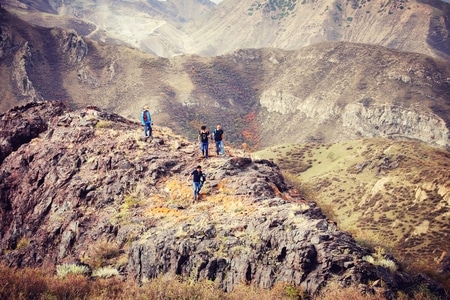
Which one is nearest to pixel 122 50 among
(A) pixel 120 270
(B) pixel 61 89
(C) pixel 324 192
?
(B) pixel 61 89

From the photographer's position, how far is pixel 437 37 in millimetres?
186375

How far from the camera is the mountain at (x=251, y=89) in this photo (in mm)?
105688

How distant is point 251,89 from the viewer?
145 m

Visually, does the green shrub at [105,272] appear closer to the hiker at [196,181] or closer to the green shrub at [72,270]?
the green shrub at [72,270]

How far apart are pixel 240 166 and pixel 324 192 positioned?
4403 centimetres

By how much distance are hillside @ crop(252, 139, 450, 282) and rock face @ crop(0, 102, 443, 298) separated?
64.7ft

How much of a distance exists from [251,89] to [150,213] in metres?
131

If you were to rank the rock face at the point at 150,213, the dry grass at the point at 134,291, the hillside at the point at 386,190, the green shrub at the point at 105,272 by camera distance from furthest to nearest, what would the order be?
the hillside at the point at 386,190
the green shrub at the point at 105,272
the rock face at the point at 150,213
the dry grass at the point at 134,291

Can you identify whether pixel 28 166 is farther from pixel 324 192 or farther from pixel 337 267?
pixel 324 192

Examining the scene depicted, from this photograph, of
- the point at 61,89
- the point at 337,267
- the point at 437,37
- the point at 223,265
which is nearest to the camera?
the point at 337,267

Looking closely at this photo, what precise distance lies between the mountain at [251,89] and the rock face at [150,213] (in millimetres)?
78772

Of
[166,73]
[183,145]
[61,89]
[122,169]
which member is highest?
[166,73]

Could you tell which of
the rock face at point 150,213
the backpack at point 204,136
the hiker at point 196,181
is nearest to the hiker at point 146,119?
the rock face at point 150,213

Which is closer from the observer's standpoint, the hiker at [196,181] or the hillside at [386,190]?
the hiker at [196,181]
